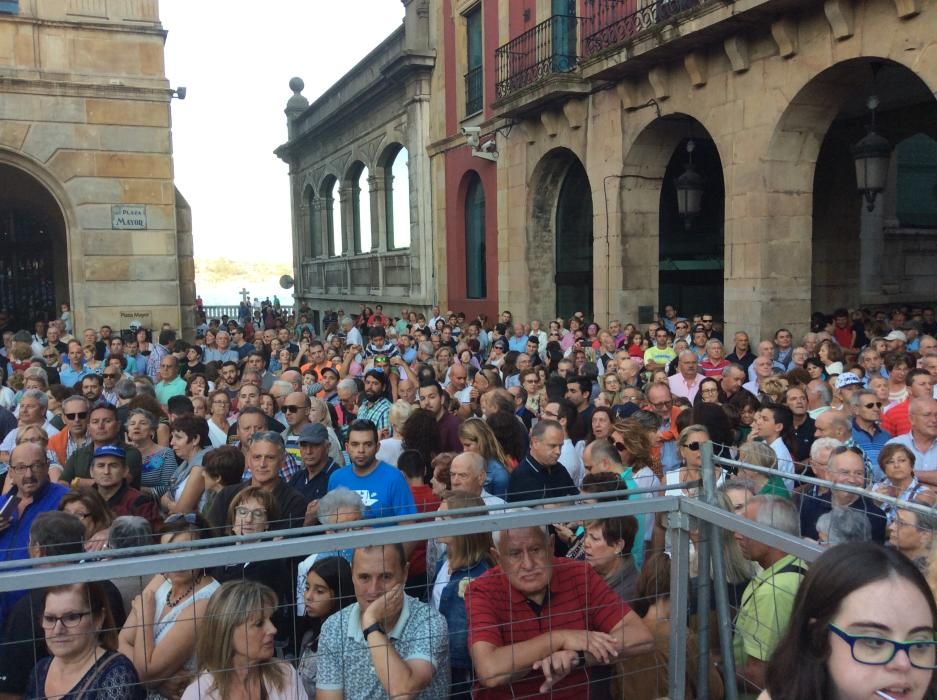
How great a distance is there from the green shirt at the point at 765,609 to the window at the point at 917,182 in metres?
16.0

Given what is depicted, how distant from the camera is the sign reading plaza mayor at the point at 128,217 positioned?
13.8 metres

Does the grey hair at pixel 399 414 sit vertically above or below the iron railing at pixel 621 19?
below

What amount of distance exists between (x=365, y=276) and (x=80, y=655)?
81.4 feet

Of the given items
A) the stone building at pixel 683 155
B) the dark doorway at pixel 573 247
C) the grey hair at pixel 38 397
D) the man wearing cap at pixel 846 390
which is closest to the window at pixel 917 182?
the stone building at pixel 683 155

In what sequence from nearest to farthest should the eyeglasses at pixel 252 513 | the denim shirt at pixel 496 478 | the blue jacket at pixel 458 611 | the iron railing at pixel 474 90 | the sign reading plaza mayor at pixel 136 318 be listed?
the blue jacket at pixel 458 611 → the eyeglasses at pixel 252 513 → the denim shirt at pixel 496 478 → the sign reading plaza mayor at pixel 136 318 → the iron railing at pixel 474 90

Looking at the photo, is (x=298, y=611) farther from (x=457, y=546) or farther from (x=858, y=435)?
(x=858, y=435)

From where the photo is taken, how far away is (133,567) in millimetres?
2303

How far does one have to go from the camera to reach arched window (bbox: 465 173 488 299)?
800 inches

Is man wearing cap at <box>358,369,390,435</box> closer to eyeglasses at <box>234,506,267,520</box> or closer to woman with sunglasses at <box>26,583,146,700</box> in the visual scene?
eyeglasses at <box>234,506,267,520</box>

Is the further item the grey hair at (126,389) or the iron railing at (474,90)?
the iron railing at (474,90)

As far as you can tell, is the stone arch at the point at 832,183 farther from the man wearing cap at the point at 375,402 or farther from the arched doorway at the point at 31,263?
the arched doorway at the point at 31,263

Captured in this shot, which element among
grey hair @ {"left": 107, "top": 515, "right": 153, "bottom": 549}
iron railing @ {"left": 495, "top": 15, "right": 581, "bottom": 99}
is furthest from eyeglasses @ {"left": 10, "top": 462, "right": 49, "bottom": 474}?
iron railing @ {"left": 495, "top": 15, "right": 581, "bottom": 99}

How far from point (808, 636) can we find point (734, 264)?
1064 centimetres

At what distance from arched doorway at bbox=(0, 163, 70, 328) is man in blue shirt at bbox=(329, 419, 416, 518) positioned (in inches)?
600
